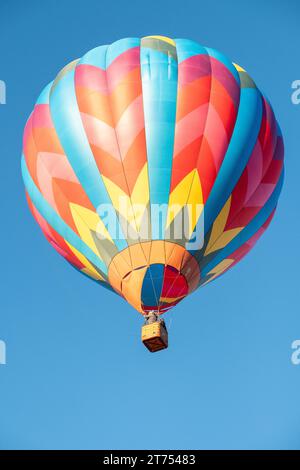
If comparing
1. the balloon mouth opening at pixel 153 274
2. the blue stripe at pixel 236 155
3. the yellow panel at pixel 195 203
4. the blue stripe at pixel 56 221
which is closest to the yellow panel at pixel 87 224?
the blue stripe at pixel 56 221

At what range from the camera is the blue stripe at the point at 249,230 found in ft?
72.6

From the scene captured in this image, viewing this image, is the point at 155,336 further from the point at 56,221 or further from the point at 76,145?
the point at 76,145

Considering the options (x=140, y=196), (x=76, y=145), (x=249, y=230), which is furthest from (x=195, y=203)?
(x=76, y=145)

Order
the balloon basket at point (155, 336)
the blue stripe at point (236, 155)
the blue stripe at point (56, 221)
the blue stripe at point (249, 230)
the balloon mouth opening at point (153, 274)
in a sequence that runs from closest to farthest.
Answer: the balloon basket at point (155, 336) < the balloon mouth opening at point (153, 274) < the blue stripe at point (236, 155) < the blue stripe at point (56, 221) < the blue stripe at point (249, 230)

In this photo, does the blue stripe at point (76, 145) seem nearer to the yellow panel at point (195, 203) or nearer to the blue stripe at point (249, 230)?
the yellow panel at point (195, 203)

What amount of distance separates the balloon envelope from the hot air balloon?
0.08 ft

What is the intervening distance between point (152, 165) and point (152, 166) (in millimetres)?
17

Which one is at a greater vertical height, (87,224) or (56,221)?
(56,221)

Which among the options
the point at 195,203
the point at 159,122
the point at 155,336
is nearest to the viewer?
the point at 155,336

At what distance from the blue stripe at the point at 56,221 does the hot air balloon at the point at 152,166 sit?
0.08 feet

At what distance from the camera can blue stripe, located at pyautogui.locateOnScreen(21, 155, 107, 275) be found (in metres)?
21.7

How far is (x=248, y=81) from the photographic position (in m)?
22.6

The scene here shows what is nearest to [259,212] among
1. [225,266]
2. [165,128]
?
[225,266]

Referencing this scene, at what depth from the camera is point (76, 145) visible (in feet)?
70.9
